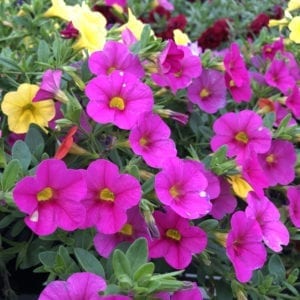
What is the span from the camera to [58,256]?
36.8 inches

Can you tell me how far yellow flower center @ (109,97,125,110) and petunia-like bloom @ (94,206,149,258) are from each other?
7.5 inches

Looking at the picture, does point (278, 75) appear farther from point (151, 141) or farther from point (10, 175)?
point (10, 175)

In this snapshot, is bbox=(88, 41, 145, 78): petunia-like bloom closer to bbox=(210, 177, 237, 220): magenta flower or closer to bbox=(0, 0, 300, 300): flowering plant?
bbox=(0, 0, 300, 300): flowering plant

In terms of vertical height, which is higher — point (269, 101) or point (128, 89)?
point (128, 89)

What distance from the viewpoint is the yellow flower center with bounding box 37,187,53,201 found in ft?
2.99

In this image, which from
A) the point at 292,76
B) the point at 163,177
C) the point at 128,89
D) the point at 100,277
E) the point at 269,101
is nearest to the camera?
the point at 100,277

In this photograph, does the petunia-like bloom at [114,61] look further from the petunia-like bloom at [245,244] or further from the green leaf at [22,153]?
the petunia-like bloom at [245,244]

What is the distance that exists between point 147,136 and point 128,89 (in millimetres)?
95

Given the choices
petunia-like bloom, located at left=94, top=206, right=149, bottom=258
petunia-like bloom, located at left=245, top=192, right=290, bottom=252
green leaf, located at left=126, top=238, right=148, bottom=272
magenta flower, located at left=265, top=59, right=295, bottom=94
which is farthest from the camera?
magenta flower, located at left=265, top=59, right=295, bottom=94

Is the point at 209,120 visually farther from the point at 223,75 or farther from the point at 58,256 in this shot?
the point at 58,256

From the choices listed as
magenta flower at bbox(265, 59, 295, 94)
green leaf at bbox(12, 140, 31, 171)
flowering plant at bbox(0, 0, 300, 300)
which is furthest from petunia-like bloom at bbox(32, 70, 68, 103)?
magenta flower at bbox(265, 59, 295, 94)

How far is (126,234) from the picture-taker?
97cm

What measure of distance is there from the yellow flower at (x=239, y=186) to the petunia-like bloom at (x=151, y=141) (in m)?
0.12

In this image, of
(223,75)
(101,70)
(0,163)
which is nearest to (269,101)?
(223,75)
